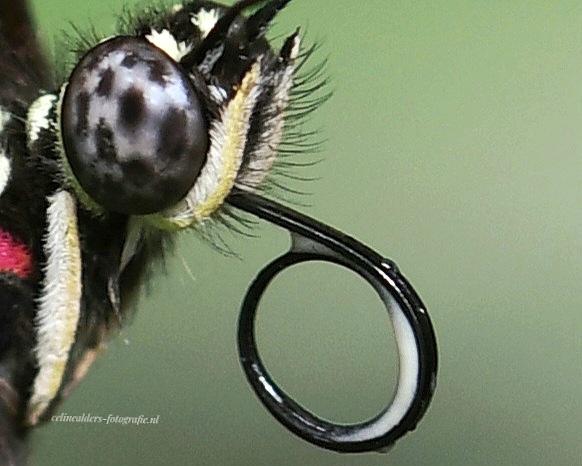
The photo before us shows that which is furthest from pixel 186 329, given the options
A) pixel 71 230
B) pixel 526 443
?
pixel 71 230

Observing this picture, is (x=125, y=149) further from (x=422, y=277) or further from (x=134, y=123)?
(x=422, y=277)

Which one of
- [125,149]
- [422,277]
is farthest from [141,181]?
[422,277]

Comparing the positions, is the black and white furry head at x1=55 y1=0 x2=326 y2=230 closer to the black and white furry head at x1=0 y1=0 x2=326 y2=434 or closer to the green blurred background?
the black and white furry head at x1=0 y1=0 x2=326 y2=434

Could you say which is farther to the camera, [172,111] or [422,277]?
[422,277]

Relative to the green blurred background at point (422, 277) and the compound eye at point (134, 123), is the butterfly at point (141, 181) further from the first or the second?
the green blurred background at point (422, 277)

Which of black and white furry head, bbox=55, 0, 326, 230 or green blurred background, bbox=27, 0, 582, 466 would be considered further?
green blurred background, bbox=27, 0, 582, 466

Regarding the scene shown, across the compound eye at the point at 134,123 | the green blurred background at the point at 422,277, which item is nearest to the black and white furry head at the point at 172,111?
the compound eye at the point at 134,123

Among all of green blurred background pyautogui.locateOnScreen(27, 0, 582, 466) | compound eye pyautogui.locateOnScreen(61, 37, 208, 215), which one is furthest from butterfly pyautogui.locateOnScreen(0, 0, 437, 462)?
green blurred background pyautogui.locateOnScreen(27, 0, 582, 466)

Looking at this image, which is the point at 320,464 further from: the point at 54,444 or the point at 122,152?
the point at 122,152
